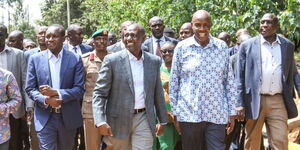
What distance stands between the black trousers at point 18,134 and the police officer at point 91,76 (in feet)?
3.36

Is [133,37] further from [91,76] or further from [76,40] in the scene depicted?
[76,40]

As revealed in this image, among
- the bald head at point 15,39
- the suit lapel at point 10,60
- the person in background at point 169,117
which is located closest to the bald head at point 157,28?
the person in background at point 169,117

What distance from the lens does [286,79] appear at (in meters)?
5.90

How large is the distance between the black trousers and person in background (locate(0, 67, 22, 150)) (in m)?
1.68

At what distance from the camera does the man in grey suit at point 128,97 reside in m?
4.79

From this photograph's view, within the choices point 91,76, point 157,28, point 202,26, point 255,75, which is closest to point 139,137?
point 202,26

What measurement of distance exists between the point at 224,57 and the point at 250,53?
1114mm

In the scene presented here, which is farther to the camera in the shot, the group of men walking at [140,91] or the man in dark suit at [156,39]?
the man in dark suit at [156,39]

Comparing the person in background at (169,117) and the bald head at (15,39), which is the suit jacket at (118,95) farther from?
the bald head at (15,39)

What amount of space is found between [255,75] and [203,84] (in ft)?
4.27

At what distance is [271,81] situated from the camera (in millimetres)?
5895

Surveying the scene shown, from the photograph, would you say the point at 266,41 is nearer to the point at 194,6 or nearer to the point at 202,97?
the point at 202,97

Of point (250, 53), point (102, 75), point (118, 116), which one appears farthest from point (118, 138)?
point (250, 53)

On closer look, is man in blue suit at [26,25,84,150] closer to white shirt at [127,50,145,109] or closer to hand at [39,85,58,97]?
hand at [39,85,58,97]
